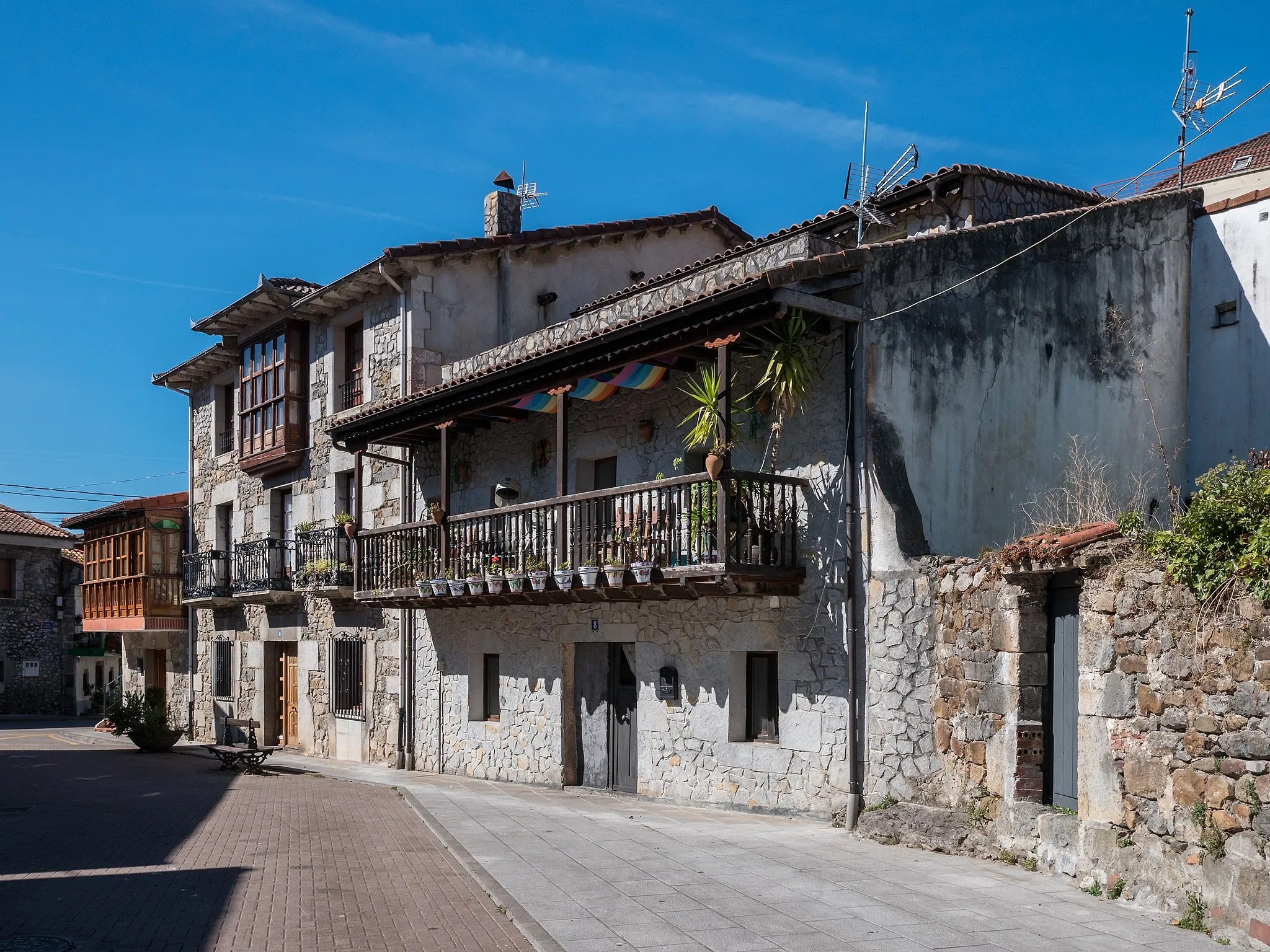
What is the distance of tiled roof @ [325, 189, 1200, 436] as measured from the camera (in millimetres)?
10945

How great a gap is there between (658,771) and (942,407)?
208 inches

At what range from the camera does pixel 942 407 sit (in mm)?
11906

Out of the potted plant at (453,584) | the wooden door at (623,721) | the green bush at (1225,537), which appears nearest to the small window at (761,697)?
the wooden door at (623,721)

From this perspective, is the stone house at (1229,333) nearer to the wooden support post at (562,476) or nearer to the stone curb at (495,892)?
the wooden support post at (562,476)

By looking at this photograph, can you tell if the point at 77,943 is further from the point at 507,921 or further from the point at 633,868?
the point at 633,868

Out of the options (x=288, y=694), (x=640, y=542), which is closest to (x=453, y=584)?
(x=640, y=542)

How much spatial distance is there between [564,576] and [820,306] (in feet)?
14.0

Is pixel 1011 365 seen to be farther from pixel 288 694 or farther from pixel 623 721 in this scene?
pixel 288 694

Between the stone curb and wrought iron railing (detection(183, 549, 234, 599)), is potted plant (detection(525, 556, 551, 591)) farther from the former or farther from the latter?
wrought iron railing (detection(183, 549, 234, 599))

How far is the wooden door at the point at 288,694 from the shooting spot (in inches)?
884

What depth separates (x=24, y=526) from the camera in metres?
39.2

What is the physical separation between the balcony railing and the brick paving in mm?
6982

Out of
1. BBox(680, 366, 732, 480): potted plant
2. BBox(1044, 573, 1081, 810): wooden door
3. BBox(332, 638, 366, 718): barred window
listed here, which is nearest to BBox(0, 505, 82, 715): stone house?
BBox(332, 638, 366, 718): barred window

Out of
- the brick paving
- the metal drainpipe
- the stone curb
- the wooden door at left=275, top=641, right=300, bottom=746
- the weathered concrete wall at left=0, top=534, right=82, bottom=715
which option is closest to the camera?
the stone curb
